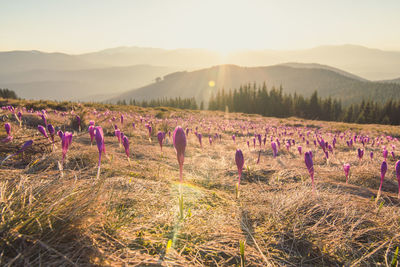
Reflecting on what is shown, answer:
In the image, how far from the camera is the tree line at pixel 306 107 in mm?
68500

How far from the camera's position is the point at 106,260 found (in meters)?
1.12

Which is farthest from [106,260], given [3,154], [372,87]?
[372,87]

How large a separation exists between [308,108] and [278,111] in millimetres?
11467

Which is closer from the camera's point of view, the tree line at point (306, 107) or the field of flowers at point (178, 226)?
the field of flowers at point (178, 226)

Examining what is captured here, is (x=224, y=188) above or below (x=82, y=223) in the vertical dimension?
below

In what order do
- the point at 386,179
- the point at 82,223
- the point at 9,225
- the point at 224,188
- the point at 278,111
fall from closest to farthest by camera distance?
the point at 9,225 → the point at 82,223 → the point at 224,188 → the point at 386,179 → the point at 278,111

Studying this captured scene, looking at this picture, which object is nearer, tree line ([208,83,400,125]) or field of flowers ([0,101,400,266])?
field of flowers ([0,101,400,266])

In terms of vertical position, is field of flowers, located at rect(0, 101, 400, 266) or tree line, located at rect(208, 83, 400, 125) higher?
field of flowers, located at rect(0, 101, 400, 266)

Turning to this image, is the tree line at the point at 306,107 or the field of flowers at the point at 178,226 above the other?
the field of flowers at the point at 178,226

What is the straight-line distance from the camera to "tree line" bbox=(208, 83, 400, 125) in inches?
2697

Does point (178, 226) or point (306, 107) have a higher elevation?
point (178, 226)

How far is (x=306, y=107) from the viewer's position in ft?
265

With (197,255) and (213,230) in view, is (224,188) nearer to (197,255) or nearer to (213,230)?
(213,230)

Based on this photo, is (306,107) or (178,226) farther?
(306,107)
